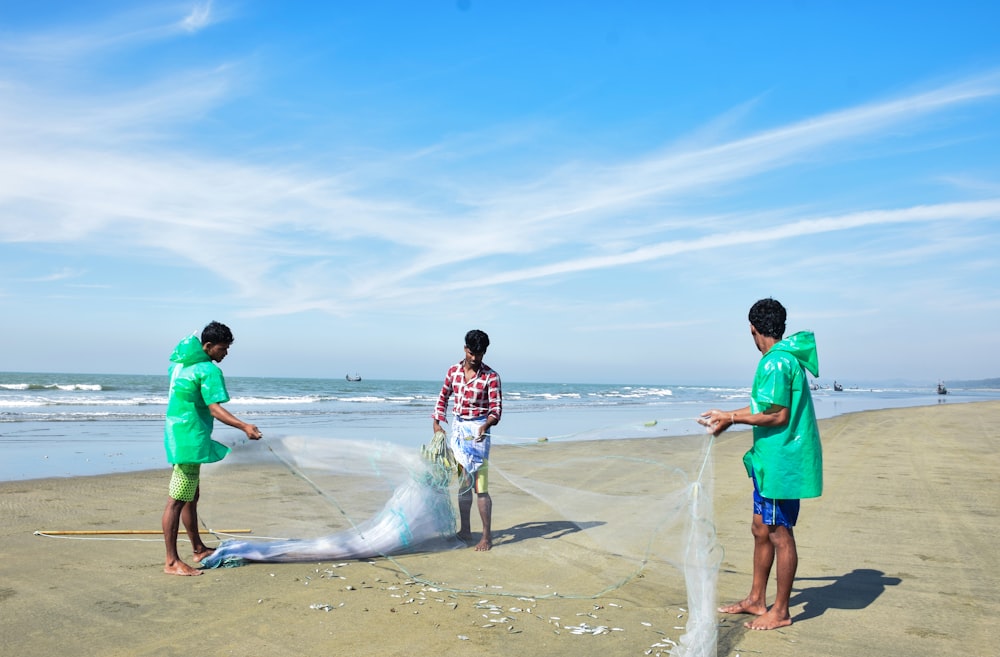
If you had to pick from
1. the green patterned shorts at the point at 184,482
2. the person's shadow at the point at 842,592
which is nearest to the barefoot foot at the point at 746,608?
the person's shadow at the point at 842,592

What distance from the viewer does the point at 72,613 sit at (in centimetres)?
436

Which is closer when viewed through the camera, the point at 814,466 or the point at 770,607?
the point at 814,466

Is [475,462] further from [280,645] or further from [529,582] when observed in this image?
[280,645]

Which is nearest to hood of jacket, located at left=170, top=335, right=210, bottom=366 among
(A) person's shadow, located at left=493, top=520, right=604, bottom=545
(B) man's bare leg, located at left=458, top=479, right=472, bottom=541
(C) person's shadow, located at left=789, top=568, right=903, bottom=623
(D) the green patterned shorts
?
(D) the green patterned shorts

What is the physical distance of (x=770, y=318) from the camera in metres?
4.52

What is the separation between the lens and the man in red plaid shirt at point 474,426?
6.21m

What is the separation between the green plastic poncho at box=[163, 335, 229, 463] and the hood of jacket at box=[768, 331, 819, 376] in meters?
3.87

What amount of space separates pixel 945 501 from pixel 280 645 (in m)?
8.08

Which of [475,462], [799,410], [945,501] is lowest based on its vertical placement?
[945,501]

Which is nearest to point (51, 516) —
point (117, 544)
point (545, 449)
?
point (117, 544)

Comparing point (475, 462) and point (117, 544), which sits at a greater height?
point (475, 462)

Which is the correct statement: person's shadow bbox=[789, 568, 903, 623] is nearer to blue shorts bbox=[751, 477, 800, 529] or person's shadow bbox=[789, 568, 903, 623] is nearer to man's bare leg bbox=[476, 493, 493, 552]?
blue shorts bbox=[751, 477, 800, 529]

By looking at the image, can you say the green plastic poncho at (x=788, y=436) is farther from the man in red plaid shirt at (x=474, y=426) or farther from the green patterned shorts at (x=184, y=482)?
the green patterned shorts at (x=184, y=482)

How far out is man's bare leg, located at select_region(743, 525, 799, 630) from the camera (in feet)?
14.1
